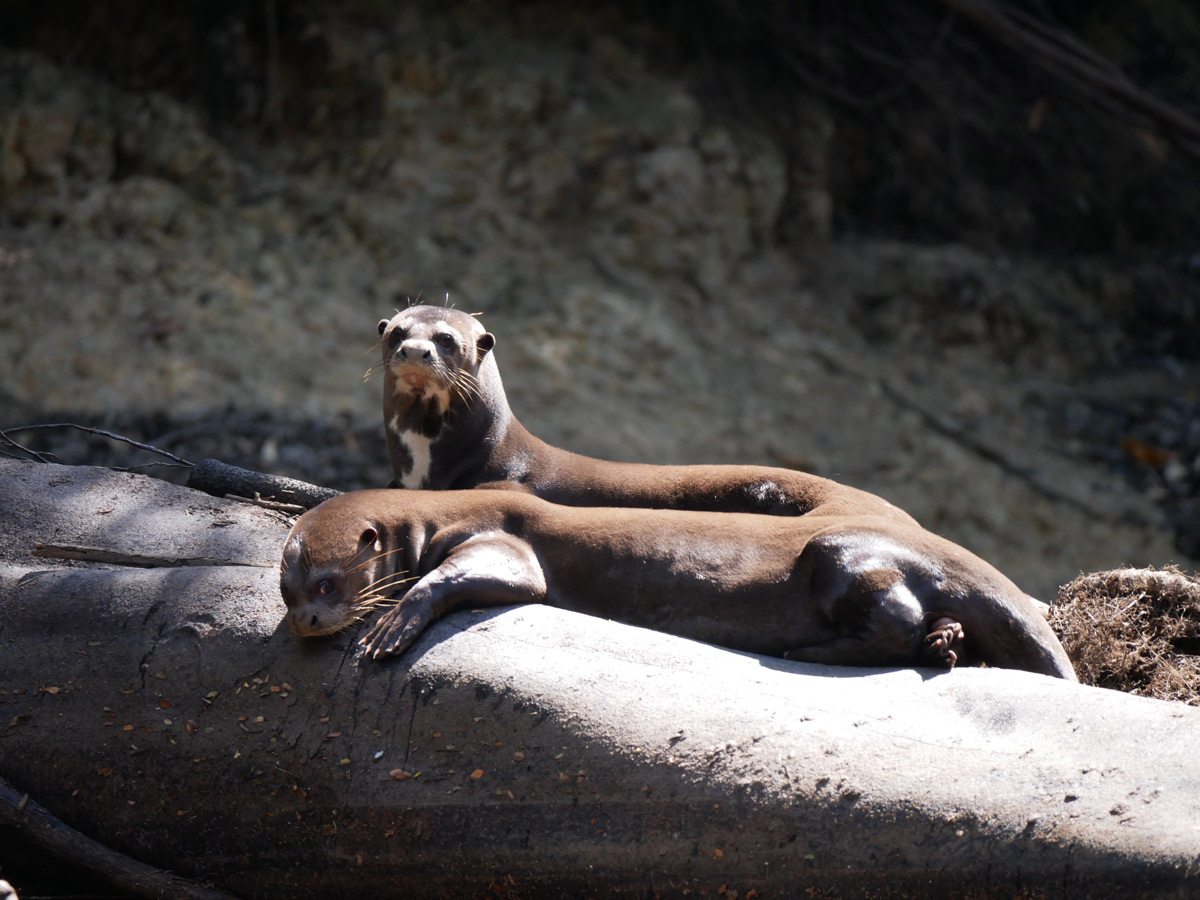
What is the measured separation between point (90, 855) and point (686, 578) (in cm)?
174

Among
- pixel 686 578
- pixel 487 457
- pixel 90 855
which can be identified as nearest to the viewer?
pixel 90 855

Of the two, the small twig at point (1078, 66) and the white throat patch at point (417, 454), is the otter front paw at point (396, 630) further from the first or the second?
the small twig at point (1078, 66)

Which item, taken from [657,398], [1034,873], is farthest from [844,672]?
[657,398]

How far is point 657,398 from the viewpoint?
8727 millimetres

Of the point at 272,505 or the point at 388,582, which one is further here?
the point at 272,505

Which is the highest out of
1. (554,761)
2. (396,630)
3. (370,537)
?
(370,537)

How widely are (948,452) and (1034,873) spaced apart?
6.47 m

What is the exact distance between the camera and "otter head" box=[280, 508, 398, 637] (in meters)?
3.24

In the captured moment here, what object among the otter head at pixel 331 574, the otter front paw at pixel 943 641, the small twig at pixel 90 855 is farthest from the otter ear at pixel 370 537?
the otter front paw at pixel 943 641

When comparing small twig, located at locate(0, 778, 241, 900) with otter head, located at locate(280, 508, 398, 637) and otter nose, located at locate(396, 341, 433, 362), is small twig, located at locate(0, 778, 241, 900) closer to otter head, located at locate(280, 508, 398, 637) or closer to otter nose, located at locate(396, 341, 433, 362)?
otter head, located at locate(280, 508, 398, 637)

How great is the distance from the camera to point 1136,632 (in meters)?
3.98

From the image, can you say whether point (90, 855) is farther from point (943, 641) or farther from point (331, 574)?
point (943, 641)

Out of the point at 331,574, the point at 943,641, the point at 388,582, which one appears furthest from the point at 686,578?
the point at 331,574

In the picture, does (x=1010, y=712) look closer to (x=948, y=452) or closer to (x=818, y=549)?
(x=818, y=549)
